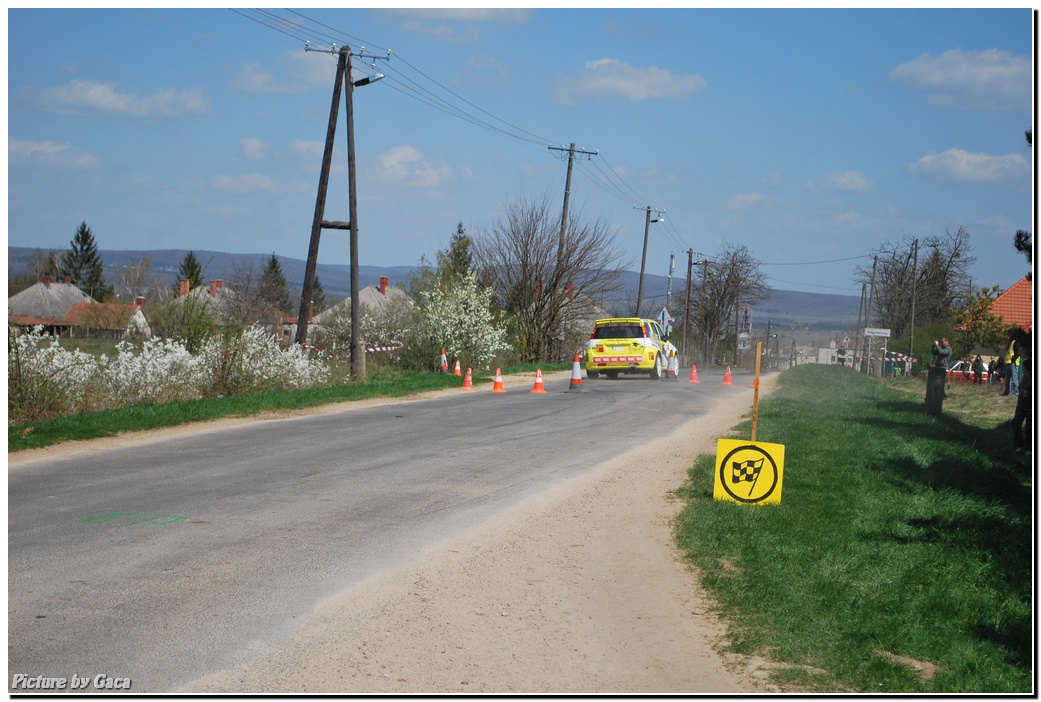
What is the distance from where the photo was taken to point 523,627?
585 centimetres

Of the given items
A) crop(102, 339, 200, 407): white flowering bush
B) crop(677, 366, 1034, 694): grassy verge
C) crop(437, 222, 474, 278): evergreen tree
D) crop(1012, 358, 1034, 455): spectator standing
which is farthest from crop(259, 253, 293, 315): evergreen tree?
crop(677, 366, 1034, 694): grassy verge

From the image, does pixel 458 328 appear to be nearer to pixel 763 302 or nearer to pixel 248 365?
pixel 248 365

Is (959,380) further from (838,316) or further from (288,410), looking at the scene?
(838,316)

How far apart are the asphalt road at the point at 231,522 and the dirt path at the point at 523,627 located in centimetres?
28

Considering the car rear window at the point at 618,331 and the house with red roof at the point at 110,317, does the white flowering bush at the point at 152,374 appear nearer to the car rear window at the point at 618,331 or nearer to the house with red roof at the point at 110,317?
the car rear window at the point at 618,331

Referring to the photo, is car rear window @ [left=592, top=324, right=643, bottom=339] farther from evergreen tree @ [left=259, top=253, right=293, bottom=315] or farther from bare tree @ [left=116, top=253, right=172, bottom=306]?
bare tree @ [left=116, top=253, right=172, bottom=306]

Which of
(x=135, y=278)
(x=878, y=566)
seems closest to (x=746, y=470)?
(x=878, y=566)

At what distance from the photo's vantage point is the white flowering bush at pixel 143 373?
53.9 feet

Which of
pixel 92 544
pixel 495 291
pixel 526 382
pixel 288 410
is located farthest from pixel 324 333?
pixel 92 544

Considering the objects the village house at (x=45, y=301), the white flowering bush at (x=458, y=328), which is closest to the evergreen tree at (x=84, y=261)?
the village house at (x=45, y=301)

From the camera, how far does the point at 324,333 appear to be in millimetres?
39906

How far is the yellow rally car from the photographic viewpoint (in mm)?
30734

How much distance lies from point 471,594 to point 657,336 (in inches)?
1028

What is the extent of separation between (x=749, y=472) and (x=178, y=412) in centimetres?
985
